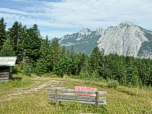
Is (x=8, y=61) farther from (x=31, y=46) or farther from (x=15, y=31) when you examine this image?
(x=15, y=31)

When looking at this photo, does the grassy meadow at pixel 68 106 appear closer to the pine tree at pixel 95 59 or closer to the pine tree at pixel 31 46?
the pine tree at pixel 31 46

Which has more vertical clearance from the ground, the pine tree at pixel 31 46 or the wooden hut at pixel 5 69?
the pine tree at pixel 31 46

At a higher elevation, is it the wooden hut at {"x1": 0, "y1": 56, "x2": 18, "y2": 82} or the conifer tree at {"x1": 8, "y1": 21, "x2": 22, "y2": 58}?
the conifer tree at {"x1": 8, "y1": 21, "x2": 22, "y2": 58}

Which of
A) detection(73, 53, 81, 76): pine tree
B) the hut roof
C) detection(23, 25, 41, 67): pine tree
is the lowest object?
detection(73, 53, 81, 76): pine tree

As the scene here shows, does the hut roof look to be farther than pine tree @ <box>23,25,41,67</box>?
No

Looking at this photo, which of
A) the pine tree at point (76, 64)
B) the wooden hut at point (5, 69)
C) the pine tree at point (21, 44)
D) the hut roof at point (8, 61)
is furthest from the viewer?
the pine tree at point (76, 64)

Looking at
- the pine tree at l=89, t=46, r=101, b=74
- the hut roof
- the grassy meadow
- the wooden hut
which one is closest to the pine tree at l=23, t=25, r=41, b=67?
the hut roof

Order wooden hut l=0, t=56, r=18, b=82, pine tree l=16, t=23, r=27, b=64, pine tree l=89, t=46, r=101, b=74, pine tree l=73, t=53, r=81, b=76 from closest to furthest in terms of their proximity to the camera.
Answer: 1. wooden hut l=0, t=56, r=18, b=82
2. pine tree l=16, t=23, r=27, b=64
3. pine tree l=89, t=46, r=101, b=74
4. pine tree l=73, t=53, r=81, b=76

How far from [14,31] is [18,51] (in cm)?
863

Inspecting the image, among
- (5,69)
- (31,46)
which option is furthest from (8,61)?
(31,46)

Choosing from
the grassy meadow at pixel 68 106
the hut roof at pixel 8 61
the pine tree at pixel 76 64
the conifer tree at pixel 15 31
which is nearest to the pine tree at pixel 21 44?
the conifer tree at pixel 15 31

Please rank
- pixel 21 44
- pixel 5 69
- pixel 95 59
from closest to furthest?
1. pixel 5 69
2. pixel 21 44
3. pixel 95 59

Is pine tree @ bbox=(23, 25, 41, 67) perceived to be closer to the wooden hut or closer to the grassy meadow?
the wooden hut

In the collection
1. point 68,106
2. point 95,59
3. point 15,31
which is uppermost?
point 15,31
